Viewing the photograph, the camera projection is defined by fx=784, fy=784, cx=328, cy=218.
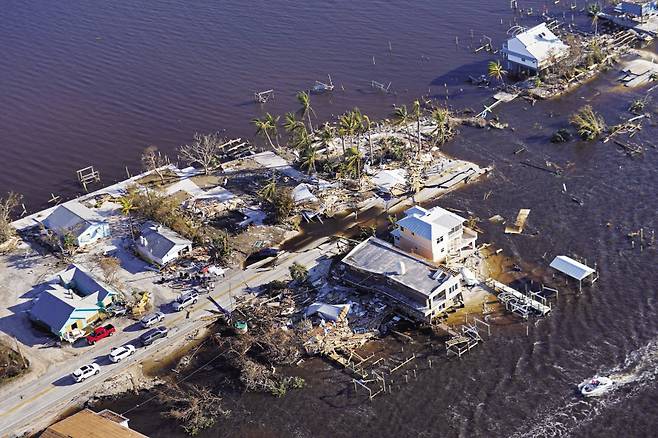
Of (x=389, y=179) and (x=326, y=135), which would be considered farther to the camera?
(x=326, y=135)

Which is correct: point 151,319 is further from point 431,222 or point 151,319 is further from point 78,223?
point 431,222

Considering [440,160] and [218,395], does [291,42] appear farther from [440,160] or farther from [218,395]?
[218,395]

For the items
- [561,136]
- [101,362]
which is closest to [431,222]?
[561,136]

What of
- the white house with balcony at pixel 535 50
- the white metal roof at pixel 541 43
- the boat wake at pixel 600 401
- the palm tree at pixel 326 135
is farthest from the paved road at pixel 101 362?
the white metal roof at pixel 541 43

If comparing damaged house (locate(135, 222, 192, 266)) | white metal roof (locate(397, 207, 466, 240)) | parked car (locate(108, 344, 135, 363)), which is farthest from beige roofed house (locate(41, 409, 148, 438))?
white metal roof (locate(397, 207, 466, 240))

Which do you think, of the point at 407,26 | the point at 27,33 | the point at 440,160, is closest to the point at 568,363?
the point at 440,160

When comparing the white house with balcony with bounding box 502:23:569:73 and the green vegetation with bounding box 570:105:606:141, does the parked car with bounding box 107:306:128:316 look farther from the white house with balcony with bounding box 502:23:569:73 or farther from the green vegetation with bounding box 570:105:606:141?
the white house with balcony with bounding box 502:23:569:73

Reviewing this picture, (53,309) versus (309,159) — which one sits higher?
(309,159)
